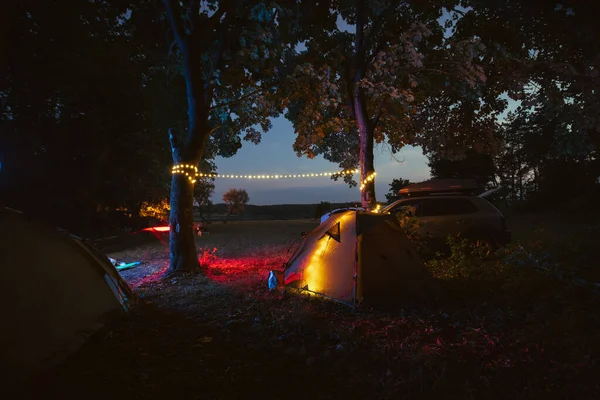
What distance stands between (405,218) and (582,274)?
3813 millimetres

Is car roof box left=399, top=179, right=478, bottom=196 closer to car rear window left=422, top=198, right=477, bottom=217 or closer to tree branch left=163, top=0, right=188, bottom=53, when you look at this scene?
car rear window left=422, top=198, right=477, bottom=217

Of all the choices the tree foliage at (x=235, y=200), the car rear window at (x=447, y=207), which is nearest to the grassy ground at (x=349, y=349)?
the car rear window at (x=447, y=207)

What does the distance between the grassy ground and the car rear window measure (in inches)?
140

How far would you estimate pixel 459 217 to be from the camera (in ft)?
32.2

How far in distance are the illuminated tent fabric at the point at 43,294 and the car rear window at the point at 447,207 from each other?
8.01 m

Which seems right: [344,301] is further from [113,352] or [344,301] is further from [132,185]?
[132,185]

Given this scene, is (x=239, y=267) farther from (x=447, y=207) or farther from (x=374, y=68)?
(x=374, y=68)

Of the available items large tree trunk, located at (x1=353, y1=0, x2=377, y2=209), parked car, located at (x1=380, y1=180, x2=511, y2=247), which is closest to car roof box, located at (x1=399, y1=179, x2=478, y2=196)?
parked car, located at (x1=380, y1=180, x2=511, y2=247)

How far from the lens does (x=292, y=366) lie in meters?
4.01

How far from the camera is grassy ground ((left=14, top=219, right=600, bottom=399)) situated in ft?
11.4

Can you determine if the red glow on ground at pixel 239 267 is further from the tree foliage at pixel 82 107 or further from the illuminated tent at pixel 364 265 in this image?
the tree foliage at pixel 82 107

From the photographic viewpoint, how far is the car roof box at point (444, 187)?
1085 cm

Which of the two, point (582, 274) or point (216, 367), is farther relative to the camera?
point (582, 274)

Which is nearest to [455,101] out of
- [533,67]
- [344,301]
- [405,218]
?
[533,67]
